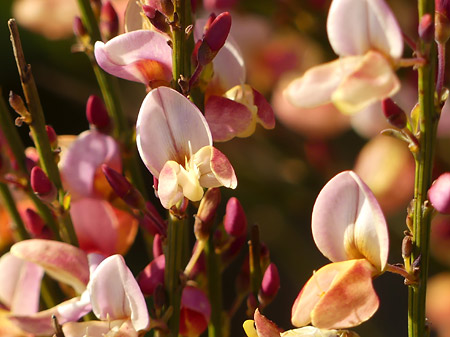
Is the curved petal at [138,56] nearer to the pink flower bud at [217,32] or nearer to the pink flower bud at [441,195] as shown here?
the pink flower bud at [217,32]

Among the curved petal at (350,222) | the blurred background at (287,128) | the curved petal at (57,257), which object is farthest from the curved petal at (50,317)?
the blurred background at (287,128)

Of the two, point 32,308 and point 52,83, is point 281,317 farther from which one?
point 32,308

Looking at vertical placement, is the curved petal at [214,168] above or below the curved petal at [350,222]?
above

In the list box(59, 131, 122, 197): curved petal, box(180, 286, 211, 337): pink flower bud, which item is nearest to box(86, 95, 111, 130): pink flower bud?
box(59, 131, 122, 197): curved petal

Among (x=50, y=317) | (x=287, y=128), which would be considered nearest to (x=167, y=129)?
(x=50, y=317)

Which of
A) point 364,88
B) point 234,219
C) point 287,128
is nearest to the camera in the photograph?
point 364,88

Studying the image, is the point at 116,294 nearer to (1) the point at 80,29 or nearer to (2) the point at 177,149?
(2) the point at 177,149
